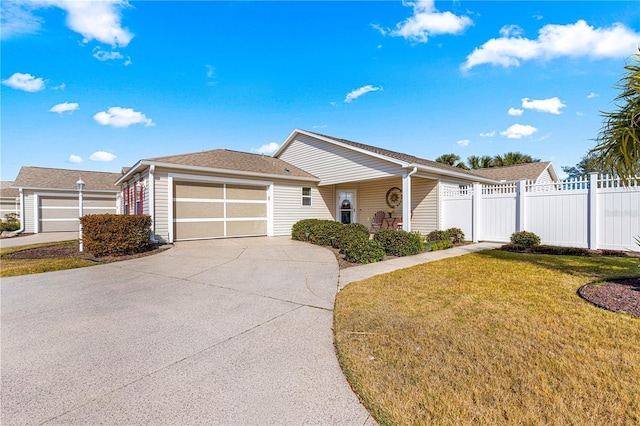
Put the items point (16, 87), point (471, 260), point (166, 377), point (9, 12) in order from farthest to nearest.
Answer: point (16, 87) < point (471, 260) < point (9, 12) < point (166, 377)

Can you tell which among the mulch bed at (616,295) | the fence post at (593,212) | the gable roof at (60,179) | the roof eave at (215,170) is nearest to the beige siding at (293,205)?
the roof eave at (215,170)

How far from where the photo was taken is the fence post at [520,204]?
32.8 ft

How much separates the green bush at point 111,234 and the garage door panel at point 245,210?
12.6 feet

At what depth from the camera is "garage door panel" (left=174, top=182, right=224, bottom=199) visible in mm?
10977

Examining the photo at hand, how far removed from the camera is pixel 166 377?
2.43 m

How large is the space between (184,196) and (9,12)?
6.32m

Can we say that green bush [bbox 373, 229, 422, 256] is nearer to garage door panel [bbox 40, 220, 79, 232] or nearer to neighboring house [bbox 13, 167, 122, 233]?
neighboring house [bbox 13, 167, 122, 233]

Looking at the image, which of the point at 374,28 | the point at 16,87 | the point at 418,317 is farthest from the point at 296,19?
the point at 418,317

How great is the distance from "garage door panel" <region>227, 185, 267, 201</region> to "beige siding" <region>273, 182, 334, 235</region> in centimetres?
63

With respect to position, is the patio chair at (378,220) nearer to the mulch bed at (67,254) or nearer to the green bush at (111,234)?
the mulch bed at (67,254)

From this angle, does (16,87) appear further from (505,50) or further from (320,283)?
(505,50)

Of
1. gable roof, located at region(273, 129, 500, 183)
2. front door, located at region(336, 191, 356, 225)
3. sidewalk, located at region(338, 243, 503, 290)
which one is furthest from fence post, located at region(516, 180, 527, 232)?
front door, located at region(336, 191, 356, 225)

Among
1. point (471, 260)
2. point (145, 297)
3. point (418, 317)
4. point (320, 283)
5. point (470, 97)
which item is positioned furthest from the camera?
point (470, 97)

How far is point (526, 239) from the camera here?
9414 millimetres
